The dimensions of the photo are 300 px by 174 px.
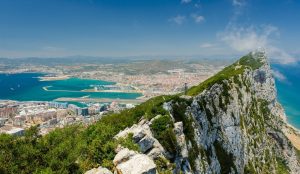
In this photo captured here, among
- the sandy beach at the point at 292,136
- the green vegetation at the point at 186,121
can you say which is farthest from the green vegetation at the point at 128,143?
the sandy beach at the point at 292,136

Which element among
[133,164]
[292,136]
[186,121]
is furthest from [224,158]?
[292,136]

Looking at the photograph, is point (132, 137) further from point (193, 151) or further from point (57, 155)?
point (193, 151)

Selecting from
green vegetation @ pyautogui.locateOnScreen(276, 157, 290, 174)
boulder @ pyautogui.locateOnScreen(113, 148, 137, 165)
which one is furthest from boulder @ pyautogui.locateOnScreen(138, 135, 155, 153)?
green vegetation @ pyautogui.locateOnScreen(276, 157, 290, 174)

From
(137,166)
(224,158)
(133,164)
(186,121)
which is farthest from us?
(224,158)

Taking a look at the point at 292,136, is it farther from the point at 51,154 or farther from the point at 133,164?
the point at 133,164

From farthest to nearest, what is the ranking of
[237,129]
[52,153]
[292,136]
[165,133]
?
1. [292,136]
2. [237,129]
3. [165,133]
4. [52,153]

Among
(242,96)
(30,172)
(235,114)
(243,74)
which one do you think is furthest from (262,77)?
(30,172)

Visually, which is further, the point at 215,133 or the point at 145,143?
the point at 215,133

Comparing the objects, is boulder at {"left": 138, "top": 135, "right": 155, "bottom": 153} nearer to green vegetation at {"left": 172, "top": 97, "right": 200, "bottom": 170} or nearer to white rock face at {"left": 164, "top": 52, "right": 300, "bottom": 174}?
white rock face at {"left": 164, "top": 52, "right": 300, "bottom": 174}
